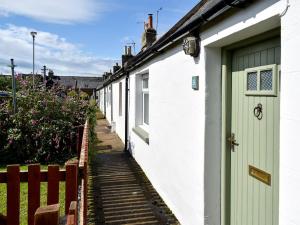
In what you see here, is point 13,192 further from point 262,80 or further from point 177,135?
point 262,80

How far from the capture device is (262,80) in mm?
3018

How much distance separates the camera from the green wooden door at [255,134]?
2855 millimetres

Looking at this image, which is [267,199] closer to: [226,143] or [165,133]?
[226,143]

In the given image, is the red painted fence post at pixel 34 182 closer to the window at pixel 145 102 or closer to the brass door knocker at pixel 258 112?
the brass door knocker at pixel 258 112

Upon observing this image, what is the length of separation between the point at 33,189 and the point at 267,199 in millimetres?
2260

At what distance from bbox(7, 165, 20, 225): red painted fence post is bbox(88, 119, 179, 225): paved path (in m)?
1.49

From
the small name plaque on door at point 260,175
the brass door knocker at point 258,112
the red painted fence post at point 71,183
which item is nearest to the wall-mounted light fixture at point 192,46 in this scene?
the brass door knocker at point 258,112

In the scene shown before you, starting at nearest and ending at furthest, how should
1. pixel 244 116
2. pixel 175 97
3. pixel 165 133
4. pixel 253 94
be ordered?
pixel 253 94 → pixel 244 116 → pixel 175 97 → pixel 165 133

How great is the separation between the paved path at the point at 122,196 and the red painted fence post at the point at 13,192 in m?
1.49

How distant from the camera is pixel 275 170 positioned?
283 cm
